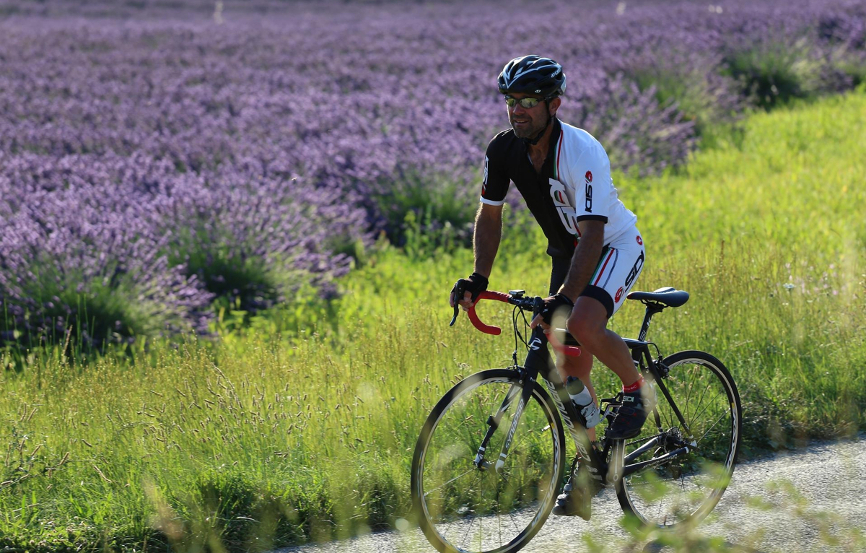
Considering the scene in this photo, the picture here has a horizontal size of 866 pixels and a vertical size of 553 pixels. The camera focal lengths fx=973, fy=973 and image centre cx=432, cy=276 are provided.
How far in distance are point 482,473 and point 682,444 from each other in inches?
39.9

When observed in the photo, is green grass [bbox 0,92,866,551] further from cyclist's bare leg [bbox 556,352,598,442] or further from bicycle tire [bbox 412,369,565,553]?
cyclist's bare leg [bbox 556,352,598,442]

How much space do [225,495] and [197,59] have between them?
14.4 meters

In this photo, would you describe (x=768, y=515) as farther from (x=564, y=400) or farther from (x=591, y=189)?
(x=591, y=189)

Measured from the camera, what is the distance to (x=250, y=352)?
21.4ft

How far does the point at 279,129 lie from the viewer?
11.9m

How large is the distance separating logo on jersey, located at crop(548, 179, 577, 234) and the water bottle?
2.17ft

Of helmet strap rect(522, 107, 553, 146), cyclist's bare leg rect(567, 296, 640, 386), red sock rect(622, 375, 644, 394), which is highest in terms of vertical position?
helmet strap rect(522, 107, 553, 146)

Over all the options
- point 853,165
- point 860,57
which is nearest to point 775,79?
point 860,57

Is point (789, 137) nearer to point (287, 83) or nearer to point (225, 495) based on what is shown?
point (287, 83)

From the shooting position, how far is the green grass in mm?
4344

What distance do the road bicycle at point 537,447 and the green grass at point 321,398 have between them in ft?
1.38

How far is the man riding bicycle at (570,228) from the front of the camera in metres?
3.92

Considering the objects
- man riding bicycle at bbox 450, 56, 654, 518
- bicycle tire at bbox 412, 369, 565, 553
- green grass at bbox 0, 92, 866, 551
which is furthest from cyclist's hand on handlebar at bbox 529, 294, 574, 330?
green grass at bbox 0, 92, 866, 551

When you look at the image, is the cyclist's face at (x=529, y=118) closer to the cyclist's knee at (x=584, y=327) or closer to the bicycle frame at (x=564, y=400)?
the bicycle frame at (x=564, y=400)
